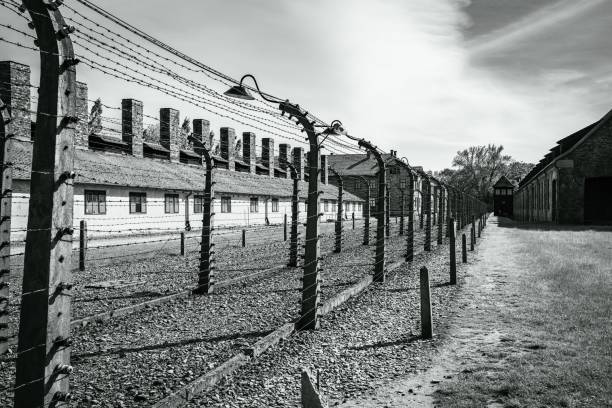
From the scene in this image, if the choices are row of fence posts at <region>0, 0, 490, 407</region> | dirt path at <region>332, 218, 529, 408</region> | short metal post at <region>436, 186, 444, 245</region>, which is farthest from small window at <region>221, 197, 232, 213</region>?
row of fence posts at <region>0, 0, 490, 407</region>

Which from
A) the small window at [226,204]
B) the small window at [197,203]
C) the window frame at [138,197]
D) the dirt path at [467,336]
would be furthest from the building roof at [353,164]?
the dirt path at [467,336]

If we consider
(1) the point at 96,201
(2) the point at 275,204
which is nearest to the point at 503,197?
(2) the point at 275,204

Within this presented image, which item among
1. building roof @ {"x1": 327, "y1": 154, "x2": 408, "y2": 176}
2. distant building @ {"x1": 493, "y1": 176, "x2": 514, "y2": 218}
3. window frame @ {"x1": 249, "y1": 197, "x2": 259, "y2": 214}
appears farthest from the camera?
distant building @ {"x1": 493, "y1": 176, "x2": 514, "y2": 218}

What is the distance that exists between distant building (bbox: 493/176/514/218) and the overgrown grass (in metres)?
78.7

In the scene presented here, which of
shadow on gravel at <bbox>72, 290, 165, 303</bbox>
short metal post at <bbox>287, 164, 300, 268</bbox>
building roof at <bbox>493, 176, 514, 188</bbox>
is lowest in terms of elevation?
shadow on gravel at <bbox>72, 290, 165, 303</bbox>

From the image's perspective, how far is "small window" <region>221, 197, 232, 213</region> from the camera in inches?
1318

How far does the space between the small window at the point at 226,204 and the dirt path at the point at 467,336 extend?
76.6 feet

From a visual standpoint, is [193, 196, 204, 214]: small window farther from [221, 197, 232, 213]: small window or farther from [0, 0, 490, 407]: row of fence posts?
[0, 0, 490, 407]: row of fence posts

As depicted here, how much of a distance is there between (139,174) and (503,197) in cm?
7379

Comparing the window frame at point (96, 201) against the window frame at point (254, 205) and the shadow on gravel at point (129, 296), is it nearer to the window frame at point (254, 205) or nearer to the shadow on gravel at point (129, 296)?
the window frame at point (254, 205)

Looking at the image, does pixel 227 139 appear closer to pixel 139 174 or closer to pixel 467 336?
pixel 139 174

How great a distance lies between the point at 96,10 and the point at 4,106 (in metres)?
2.11

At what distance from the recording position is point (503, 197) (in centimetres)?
8350

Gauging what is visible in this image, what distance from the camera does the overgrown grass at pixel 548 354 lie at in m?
4.41
